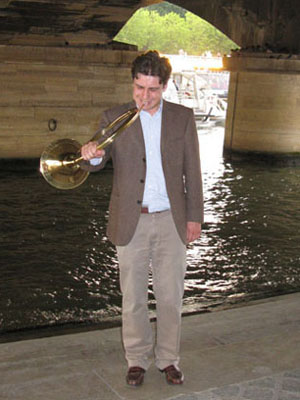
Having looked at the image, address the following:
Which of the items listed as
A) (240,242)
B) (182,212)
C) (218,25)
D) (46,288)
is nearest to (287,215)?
(240,242)

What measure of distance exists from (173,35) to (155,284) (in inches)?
2821

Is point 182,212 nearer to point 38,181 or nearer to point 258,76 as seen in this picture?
point 38,181

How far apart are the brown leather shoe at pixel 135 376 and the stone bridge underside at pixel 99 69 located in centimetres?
1337

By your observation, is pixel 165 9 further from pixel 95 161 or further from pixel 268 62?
pixel 95 161

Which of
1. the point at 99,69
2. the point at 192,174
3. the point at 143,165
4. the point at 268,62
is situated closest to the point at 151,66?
the point at 143,165

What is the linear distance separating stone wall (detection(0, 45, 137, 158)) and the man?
13470 millimetres

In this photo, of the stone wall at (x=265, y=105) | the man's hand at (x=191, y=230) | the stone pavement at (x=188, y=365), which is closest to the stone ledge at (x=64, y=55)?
the stone wall at (x=265, y=105)

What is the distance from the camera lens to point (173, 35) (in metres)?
73.1

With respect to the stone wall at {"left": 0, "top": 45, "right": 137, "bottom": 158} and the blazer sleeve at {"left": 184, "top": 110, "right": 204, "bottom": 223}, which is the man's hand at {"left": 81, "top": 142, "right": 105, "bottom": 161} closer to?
the blazer sleeve at {"left": 184, "top": 110, "right": 204, "bottom": 223}

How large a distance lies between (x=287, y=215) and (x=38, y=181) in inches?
245

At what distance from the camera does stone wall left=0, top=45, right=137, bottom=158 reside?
1691cm

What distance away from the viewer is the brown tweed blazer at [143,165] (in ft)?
13.1

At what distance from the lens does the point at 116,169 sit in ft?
13.5

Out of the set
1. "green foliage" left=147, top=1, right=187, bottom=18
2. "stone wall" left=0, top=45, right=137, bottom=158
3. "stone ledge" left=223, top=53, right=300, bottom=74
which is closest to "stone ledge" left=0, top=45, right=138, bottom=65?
"stone wall" left=0, top=45, right=137, bottom=158
